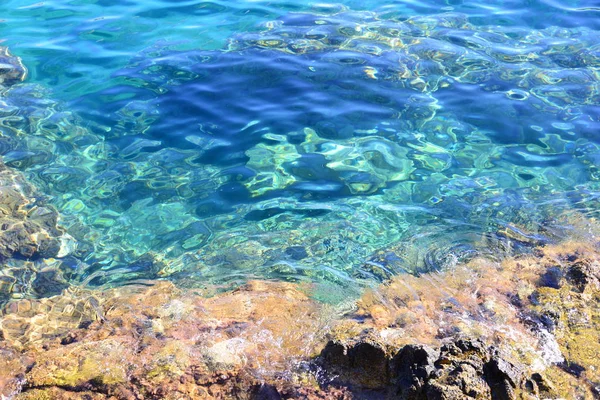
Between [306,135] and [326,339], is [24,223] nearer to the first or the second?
[306,135]

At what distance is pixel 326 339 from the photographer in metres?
3.25

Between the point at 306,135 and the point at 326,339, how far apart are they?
3.32 meters

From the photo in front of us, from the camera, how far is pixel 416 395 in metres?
2.58

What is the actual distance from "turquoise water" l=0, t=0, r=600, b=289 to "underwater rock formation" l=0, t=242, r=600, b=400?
0.46 m

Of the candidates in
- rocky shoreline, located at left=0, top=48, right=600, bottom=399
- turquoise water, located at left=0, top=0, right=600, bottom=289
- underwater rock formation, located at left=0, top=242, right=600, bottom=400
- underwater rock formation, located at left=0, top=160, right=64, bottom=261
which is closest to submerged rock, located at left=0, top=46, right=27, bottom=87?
turquoise water, located at left=0, top=0, right=600, bottom=289

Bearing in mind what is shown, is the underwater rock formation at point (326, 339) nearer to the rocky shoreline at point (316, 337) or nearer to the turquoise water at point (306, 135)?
the rocky shoreline at point (316, 337)

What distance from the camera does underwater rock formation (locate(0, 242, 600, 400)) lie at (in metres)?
2.76

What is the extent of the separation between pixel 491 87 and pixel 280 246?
387cm

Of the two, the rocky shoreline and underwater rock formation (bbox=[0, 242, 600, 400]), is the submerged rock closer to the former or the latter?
the rocky shoreline

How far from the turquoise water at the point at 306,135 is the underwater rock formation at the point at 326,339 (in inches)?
18.2

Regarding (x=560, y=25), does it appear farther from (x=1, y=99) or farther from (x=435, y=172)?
(x=1, y=99)

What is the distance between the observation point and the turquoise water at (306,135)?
4.73m

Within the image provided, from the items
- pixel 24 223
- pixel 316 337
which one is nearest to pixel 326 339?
pixel 316 337

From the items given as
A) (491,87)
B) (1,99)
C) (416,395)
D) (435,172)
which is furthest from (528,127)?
(1,99)
